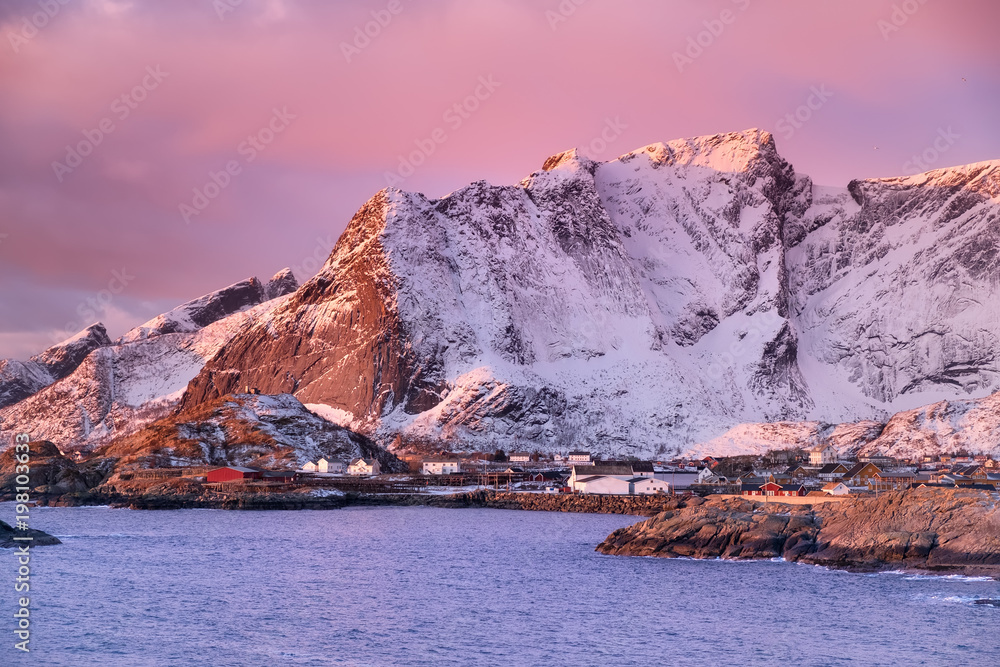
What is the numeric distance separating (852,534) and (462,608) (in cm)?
2969

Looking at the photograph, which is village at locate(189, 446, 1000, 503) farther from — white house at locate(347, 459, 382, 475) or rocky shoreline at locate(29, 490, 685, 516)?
rocky shoreline at locate(29, 490, 685, 516)

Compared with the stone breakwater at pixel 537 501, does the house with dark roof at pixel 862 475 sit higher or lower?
higher

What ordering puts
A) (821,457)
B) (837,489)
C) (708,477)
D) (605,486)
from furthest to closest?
(821,457) < (708,477) < (605,486) < (837,489)

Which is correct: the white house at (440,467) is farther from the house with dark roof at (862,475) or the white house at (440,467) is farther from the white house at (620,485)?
the house with dark roof at (862,475)

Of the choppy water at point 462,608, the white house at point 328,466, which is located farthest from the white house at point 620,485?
the choppy water at point 462,608

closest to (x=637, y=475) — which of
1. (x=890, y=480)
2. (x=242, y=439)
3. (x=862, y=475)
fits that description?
(x=862, y=475)

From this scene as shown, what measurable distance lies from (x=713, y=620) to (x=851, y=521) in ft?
84.8

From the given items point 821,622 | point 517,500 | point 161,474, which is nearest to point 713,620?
point 821,622

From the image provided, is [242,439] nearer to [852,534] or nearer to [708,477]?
[708,477]

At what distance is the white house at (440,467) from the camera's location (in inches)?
6225

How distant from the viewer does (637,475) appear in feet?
446

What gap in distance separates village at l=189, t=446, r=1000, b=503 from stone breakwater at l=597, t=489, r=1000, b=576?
21.0 m

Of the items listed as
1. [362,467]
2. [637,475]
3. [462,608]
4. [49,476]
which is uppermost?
[362,467]

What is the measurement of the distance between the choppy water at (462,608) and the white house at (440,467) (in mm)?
77298
